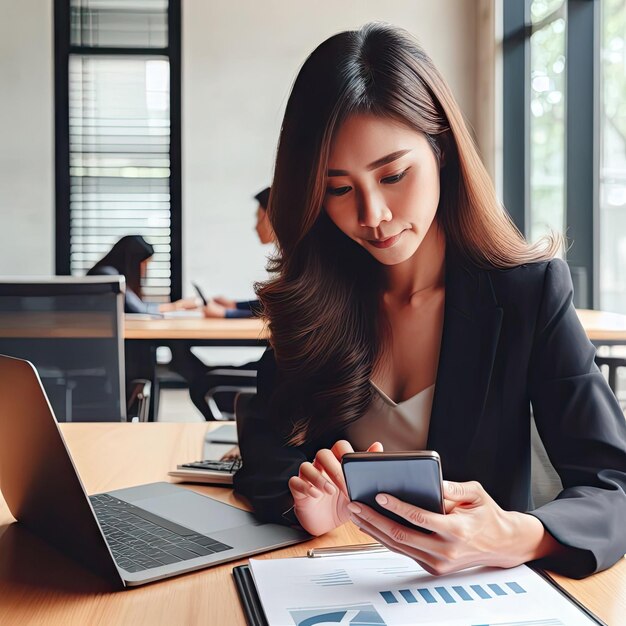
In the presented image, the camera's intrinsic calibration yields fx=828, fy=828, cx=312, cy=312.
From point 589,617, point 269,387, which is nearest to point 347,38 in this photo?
point 269,387

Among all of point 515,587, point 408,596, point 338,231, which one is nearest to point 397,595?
point 408,596

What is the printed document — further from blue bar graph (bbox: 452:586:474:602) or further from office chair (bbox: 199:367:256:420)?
office chair (bbox: 199:367:256:420)

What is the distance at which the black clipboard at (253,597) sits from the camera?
691mm

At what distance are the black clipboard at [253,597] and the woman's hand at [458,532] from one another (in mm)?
40

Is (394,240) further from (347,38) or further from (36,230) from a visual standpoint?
(36,230)

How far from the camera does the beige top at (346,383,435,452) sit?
3.85ft

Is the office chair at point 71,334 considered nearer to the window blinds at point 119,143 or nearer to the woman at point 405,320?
the woman at point 405,320

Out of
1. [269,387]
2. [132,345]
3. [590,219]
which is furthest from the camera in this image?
[590,219]

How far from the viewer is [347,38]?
3.62ft

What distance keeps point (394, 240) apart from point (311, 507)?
36 centimetres

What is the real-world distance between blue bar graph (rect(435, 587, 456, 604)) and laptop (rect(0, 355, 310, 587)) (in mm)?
207

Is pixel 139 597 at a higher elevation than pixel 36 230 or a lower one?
lower

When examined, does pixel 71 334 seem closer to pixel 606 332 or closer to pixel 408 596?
pixel 606 332

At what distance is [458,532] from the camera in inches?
29.3
